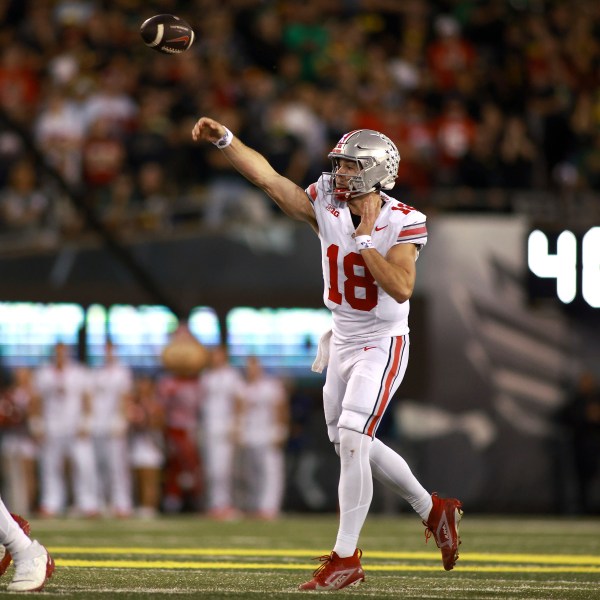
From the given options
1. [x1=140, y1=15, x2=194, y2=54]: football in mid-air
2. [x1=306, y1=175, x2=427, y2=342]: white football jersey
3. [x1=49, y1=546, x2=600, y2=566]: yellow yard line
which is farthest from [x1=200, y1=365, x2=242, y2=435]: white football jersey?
[x1=306, y1=175, x2=427, y2=342]: white football jersey

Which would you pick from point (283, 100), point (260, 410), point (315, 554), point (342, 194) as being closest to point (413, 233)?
point (342, 194)

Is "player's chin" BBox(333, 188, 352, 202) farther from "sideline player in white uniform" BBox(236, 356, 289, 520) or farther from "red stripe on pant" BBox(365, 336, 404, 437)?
"sideline player in white uniform" BBox(236, 356, 289, 520)

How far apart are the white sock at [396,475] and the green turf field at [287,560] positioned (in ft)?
1.18

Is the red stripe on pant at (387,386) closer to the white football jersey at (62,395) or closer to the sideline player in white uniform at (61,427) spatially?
the sideline player in white uniform at (61,427)

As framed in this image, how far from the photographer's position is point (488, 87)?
17.2 meters

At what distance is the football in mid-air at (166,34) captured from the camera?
730 centimetres

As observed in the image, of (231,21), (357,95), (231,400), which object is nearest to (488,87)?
(357,95)

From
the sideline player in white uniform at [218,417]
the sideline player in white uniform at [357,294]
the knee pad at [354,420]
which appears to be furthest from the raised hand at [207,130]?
the sideline player in white uniform at [218,417]

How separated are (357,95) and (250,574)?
1004cm

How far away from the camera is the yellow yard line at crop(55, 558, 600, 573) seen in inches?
303

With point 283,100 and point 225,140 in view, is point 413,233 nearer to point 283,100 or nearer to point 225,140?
Result: point 225,140

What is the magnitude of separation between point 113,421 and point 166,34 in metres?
8.75

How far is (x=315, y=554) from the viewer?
912 cm

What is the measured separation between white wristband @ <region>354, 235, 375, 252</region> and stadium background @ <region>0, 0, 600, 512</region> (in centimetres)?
883
